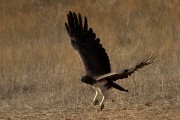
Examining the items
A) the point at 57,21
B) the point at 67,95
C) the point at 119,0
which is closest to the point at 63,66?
the point at 67,95

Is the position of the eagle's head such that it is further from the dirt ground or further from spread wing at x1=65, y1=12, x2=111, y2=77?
the dirt ground

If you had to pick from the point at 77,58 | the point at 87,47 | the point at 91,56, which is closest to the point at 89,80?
the point at 91,56

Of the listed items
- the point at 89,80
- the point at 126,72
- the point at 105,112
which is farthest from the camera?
the point at 105,112

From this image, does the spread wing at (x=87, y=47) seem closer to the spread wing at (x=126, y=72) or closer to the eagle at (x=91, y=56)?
the eagle at (x=91, y=56)

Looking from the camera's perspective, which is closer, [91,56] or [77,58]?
[91,56]

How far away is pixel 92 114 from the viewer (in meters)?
8.27

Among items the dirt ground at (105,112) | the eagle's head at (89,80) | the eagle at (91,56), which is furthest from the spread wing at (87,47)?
the dirt ground at (105,112)

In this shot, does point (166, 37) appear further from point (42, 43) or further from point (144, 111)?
point (144, 111)

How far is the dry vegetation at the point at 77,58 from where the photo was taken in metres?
8.68

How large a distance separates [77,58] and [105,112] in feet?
11.4

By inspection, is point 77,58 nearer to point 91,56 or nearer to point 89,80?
point 91,56

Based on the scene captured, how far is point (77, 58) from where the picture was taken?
Result: 11703 mm

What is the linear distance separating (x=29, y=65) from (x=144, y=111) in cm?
393

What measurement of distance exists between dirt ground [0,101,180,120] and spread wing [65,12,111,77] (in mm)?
577
